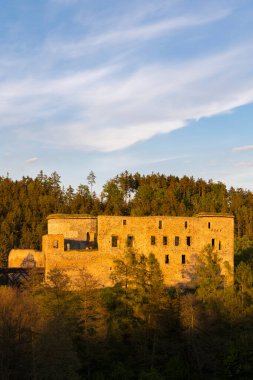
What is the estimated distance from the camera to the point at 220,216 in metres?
51.0

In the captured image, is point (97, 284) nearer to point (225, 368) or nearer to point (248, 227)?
point (225, 368)

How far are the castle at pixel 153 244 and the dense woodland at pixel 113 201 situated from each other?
65.6 ft

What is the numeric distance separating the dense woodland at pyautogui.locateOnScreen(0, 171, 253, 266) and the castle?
20.0 m

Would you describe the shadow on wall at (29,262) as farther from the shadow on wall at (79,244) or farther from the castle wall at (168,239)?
the castle wall at (168,239)

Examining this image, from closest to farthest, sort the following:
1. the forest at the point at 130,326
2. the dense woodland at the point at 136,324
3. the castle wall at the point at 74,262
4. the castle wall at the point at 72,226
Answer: the forest at the point at 130,326
the dense woodland at the point at 136,324
the castle wall at the point at 74,262
the castle wall at the point at 72,226

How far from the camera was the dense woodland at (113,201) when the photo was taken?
7491 cm

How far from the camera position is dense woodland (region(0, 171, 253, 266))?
74906mm

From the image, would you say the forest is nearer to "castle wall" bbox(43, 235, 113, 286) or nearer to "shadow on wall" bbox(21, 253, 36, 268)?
"castle wall" bbox(43, 235, 113, 286)

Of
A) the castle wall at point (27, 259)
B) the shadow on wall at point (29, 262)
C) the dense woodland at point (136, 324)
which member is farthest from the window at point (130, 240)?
the shadow on wall at point (29, 262)

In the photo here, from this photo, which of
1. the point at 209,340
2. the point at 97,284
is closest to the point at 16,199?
the point at 97,284

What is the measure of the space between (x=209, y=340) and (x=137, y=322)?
542 cm

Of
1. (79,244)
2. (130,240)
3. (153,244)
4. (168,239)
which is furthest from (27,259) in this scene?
(168,239)

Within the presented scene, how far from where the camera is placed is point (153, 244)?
49750 mm

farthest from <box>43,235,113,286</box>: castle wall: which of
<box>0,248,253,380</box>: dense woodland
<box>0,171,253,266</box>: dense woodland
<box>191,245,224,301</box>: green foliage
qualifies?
<box>0,171,253,266</box>: dense woodland
